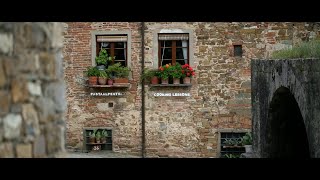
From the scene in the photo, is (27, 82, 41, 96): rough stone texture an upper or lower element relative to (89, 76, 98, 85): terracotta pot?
lower

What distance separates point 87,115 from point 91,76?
0.81m

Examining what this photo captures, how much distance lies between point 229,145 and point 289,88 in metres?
6.10

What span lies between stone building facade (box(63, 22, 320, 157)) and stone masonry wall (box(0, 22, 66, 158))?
29.8 ft

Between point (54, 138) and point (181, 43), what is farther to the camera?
point (181, 43)

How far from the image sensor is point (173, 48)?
11625mm

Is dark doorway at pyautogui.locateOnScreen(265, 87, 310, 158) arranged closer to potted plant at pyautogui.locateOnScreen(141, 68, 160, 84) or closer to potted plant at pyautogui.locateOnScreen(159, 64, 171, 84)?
potted plant at pyautogui.locateOnScreen(159, 64, 171, 84)

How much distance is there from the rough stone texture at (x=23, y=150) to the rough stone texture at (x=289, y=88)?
282 centimetres

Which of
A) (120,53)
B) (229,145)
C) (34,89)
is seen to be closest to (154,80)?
(120,53)

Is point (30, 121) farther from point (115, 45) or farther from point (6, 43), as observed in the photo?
point (115, 45)

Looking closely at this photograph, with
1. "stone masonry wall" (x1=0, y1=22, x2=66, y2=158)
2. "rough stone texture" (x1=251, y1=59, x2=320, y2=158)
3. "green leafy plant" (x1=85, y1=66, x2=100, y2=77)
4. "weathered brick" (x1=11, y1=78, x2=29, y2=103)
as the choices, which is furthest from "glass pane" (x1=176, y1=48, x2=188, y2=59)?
"weathered brick" (x1=11, y1=78, x2=29, y2=103)

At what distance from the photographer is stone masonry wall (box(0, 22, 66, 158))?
7.39ft

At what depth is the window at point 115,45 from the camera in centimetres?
1159

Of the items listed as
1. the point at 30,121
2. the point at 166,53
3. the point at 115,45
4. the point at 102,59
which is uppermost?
the point at 115,45

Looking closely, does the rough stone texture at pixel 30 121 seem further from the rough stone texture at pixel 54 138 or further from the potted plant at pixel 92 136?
the potted plant at pixel 92 136
